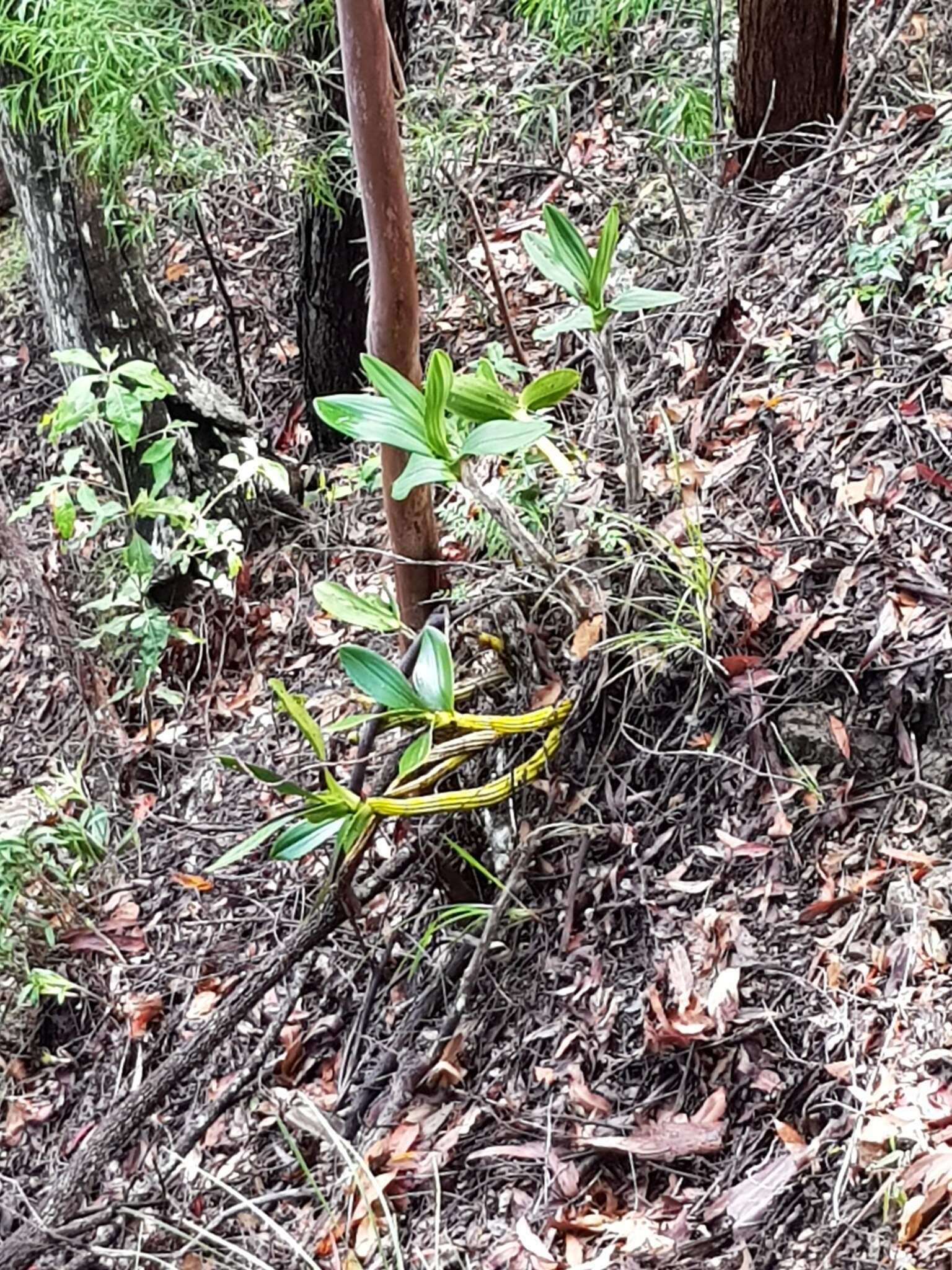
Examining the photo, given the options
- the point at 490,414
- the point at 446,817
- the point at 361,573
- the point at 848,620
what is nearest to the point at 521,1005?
the point at 446,817

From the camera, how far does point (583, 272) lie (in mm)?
2365

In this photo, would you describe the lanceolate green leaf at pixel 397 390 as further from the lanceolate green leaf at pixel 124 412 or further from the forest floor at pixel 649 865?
the lanceolate green leaf at pixel 124 412

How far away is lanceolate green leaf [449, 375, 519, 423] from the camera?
234 centimetres

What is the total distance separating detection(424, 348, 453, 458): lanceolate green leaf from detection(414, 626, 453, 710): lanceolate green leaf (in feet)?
1.16

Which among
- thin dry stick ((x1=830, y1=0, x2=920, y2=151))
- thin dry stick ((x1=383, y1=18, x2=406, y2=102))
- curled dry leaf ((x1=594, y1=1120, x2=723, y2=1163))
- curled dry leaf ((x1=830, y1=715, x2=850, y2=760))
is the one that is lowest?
curled dry leaf ((x1=594, y1=1120, x2=723, y2=1163))

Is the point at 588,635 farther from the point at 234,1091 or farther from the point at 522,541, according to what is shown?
the point at 234,1091

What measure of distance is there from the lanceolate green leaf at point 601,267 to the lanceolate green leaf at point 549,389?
0.14 metres

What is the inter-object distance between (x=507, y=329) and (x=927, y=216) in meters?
1.03

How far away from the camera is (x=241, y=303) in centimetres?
432

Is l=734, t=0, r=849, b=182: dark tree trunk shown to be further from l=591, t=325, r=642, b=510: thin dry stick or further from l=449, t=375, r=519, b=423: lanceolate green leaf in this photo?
l=449, t=375, r=519, b=423: lanceolate green leaf

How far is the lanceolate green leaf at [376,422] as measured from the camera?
2.24m

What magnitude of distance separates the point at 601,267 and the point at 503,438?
16.3 inches

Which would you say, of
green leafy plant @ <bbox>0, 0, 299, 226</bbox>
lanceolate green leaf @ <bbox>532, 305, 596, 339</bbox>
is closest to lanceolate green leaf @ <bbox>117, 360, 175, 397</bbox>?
green leafy plant @ <bbox>0, 0, 299, 226</bbox>

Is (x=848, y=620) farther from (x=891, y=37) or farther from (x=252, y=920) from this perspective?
(x=891, y=37)
